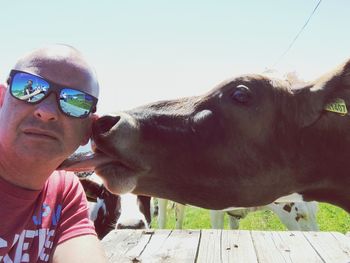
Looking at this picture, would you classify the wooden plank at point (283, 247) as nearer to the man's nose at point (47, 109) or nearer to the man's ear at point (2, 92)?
the man's nose at point (47, 109)

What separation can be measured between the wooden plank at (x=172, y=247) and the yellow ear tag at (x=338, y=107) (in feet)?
4.51

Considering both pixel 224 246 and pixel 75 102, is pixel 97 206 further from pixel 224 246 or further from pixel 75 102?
pixel 75 102

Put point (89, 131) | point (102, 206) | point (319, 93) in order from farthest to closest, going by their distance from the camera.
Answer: point (102, 206) → point (319, 93) → point (89, 131)

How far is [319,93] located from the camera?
335 cm

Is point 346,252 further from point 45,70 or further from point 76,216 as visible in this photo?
point 45,70

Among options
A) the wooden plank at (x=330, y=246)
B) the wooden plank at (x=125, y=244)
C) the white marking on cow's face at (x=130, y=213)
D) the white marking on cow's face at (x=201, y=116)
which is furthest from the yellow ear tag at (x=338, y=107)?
the white marking on cow's face at (x=130, y=213)

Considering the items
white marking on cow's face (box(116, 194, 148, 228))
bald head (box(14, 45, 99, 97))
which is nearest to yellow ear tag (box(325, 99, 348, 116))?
bald head (box(14, 45, 99, 97))

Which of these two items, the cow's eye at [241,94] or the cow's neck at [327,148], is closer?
the cow's eye at [241,94]

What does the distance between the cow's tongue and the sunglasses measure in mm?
416

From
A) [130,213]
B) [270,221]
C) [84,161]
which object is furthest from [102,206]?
[270,221]

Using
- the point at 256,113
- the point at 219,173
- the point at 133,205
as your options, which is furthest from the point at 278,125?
the point at 133,205

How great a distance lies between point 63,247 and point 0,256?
32 cm

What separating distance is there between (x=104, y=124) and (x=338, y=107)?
62.2 inches

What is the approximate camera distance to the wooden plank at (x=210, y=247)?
338 cm
